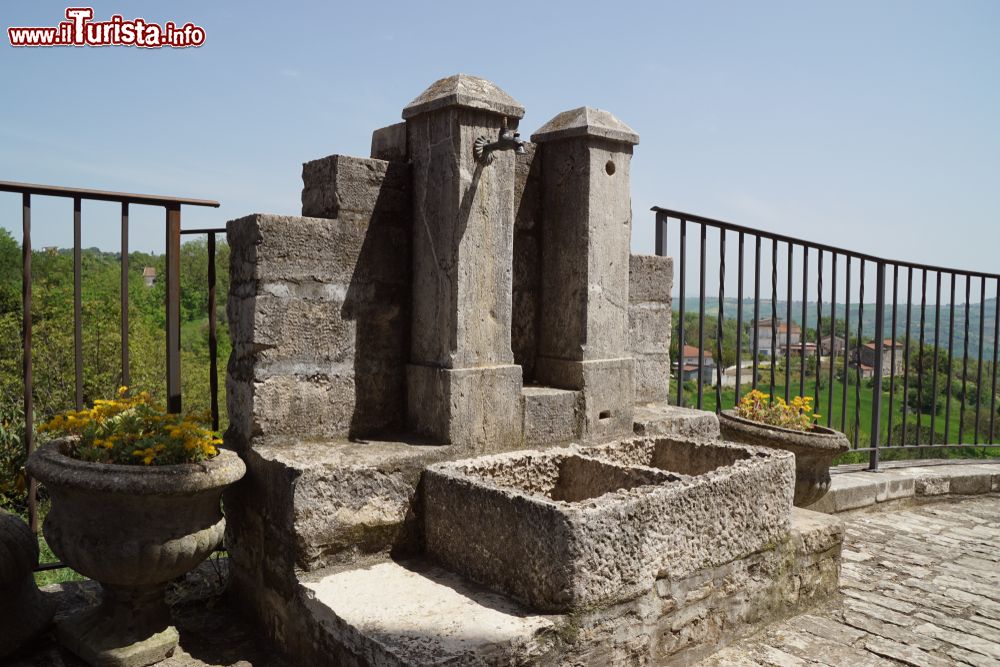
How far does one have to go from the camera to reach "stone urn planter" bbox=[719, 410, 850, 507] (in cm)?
420

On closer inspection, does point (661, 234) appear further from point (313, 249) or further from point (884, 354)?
point (884, 354)

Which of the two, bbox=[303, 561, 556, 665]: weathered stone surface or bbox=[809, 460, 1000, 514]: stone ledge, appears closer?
bbox=[303, 561, 556, 665]: weathered stone surface

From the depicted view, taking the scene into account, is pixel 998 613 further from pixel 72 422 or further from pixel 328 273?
pixel 72 422

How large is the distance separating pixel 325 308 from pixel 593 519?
147 cm

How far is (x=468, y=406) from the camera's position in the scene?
3137 millimetres

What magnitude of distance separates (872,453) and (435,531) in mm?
4436

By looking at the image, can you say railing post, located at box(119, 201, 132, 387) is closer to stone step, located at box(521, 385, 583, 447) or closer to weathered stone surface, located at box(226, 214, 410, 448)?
weathered stone surface, located at box(226, 214, 410, 448)

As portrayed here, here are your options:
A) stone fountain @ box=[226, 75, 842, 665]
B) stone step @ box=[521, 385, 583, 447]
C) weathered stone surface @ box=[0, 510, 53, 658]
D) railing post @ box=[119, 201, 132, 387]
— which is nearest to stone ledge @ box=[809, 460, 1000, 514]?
stone fountain @ box=[226, 75, 842, 665]

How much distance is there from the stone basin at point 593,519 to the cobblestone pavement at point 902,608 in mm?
426

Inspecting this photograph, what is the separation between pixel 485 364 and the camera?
3213 millimetres

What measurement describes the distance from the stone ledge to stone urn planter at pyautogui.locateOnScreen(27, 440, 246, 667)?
4041mm

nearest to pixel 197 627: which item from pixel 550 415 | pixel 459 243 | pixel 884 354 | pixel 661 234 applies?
pixel 550 415

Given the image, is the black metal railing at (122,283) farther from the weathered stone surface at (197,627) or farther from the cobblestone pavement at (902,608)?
the cobblestone pavement at (902,608)

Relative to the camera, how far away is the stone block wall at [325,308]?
114 inches
